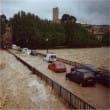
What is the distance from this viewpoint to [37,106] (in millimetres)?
9469

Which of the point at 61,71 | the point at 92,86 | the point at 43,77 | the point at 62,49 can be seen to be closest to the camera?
the point at 92,86

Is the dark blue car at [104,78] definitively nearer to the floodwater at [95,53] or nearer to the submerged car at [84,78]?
the submerged car at [84,78]

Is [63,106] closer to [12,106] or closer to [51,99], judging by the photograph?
[51,99]

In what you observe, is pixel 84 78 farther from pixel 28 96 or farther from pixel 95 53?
pixel 95 53

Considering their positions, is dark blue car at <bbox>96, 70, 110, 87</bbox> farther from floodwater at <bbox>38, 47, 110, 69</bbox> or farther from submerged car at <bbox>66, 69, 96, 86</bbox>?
floodwater at <bbox>38, 47, 110, 69</bbox>

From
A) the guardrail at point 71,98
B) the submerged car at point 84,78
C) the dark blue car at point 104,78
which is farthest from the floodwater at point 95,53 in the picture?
the guardrail at point 71,98

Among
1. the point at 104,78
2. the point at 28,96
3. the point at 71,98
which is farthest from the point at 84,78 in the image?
the point at 71,98

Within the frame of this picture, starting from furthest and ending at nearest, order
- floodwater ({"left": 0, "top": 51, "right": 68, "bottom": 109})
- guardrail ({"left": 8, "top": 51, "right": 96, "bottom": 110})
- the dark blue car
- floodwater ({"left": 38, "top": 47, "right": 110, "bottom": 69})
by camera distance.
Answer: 1. floodwater ({"left": 38, "top": 47, "right": 110, "bottom": 69})
2. the dark blue car
3. floodwater ({"left": 0, "top": 51, "right": 68, "bottom": 109})
4. guardrail ({"left": 8, "top": 51, "right": 96, "bottom": 110})

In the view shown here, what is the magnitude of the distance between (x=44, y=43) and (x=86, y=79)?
197 inches

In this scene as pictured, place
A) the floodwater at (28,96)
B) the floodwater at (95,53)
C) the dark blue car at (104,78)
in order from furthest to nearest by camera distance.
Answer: the floodwater at (95,53)
the dark blue car at (104,78)
the floodwater at (28,96)

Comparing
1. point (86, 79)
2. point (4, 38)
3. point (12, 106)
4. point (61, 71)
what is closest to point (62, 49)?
point (61, 71)

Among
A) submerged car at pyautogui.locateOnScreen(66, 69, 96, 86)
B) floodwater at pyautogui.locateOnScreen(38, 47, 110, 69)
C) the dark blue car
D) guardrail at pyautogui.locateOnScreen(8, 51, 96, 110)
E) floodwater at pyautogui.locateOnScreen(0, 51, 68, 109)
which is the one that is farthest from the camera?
floodwater at pyautogui.locateOnScreen(38, 47, 110, 69)

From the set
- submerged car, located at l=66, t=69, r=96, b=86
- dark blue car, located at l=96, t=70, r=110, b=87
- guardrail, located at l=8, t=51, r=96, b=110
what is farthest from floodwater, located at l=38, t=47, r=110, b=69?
guardrail, located at l=8, t=51, r=96, b=110

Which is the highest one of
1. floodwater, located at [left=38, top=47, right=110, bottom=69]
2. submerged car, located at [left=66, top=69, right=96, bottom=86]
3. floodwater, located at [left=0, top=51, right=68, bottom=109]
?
floodwater, located at [left=38, top=47, right=110, bottom=69]
